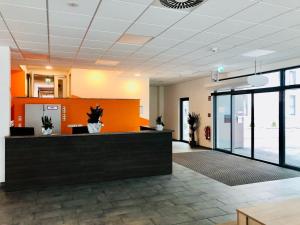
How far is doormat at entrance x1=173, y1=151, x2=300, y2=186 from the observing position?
5508mm

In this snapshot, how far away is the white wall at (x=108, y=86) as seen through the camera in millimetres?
8492

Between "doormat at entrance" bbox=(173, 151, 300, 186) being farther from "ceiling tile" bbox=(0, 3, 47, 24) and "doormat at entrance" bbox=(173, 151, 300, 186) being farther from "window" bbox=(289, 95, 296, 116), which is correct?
"ceiling tile" bbox=(0, 3, 47, 24)

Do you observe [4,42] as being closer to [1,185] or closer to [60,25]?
[60,25]

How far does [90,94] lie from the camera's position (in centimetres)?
869

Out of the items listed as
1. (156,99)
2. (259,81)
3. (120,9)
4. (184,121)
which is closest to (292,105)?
(259,81)

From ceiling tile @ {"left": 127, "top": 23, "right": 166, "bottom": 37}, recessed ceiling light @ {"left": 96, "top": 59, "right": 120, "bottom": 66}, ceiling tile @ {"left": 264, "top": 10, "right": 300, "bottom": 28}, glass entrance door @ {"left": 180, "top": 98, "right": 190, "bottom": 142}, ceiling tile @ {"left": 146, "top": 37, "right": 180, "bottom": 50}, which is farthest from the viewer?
glass entrance door @ {"left": 180, "top": 98, "right": 190, "bottom": 142}

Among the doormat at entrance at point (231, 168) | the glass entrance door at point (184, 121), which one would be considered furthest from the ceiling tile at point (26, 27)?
Answer: the glass entrance door at point (184, 121)

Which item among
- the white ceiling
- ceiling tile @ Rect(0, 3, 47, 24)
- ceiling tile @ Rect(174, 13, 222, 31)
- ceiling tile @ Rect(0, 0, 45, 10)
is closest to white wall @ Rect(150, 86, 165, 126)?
the white ceiling

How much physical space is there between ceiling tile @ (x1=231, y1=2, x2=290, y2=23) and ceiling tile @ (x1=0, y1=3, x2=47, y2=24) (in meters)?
2.77

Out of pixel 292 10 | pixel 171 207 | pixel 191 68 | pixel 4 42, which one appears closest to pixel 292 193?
pixel 171 207

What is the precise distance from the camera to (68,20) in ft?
12.0

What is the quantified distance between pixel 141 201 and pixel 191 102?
718 centimetres

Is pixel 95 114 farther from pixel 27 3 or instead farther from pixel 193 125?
pixel 193 125

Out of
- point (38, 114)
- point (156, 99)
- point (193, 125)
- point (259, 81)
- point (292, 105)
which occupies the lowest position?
point (193, 125)
